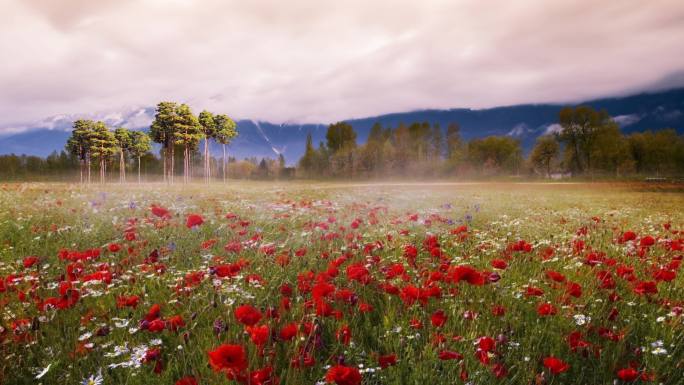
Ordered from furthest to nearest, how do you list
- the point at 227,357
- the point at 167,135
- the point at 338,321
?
the point at 167,135, the point at 338,321, the point at 227,357

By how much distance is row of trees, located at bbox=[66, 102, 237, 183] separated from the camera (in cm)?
5678

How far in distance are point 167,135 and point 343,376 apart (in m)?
64.6

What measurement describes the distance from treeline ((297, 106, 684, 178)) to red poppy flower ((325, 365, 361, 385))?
86.0 metres

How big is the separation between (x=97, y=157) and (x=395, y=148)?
2582 inches

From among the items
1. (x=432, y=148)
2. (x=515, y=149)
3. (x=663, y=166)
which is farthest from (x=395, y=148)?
(x=663, y=166)

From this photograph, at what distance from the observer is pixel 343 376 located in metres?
1.77

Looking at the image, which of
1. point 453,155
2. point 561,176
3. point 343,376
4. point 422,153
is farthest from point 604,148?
point 343,376

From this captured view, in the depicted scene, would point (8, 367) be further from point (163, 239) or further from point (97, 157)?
point (97, 157)

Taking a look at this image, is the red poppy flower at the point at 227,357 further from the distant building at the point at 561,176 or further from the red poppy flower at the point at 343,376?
the distant building at the point at 561,176

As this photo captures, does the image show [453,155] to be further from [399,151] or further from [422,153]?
[399,151]

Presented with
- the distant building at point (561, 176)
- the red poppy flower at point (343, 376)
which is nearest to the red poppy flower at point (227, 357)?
the red poppy flower at point (343, 376)

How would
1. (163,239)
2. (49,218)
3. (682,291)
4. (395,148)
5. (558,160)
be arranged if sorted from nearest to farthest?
(682,291), (163,239), (49,218), (395,148), (558,160)

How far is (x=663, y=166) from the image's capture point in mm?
82312

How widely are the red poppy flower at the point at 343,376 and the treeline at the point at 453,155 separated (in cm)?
8598
